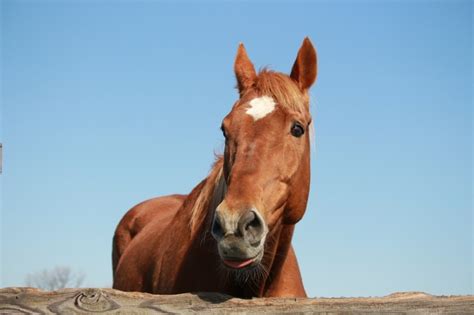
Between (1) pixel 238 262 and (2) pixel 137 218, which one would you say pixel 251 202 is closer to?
(1) pixel 238 262

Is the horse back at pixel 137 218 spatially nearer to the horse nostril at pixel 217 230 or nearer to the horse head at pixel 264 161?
the horse head at pixel 264 161

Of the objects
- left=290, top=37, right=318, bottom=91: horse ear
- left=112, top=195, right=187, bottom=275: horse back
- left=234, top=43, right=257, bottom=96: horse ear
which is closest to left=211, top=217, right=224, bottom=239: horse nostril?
left=234, top=43, right=257, bottom=96: horse ear

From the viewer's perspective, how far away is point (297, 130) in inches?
179

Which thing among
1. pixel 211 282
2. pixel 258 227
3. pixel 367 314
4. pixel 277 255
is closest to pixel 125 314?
pixel 258 227

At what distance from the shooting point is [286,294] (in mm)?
4812

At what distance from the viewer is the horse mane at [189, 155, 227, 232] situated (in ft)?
16.4

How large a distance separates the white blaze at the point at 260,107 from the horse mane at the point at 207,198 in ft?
2.45

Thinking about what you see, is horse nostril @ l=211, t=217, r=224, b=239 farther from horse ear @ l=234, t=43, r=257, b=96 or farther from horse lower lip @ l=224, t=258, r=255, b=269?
horse ear @ l=234, t=43, r=257, b=96

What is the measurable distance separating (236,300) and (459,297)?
1107mm

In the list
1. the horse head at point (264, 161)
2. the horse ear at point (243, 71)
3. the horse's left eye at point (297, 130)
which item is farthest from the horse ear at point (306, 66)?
the horse's left eye at point (297, 130)

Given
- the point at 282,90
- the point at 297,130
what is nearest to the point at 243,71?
the point at 282,90

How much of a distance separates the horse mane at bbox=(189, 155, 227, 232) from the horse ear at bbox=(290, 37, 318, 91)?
3.29 feet

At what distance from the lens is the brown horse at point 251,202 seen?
3.69 meters

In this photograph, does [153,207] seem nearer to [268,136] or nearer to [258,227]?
[268,136]
